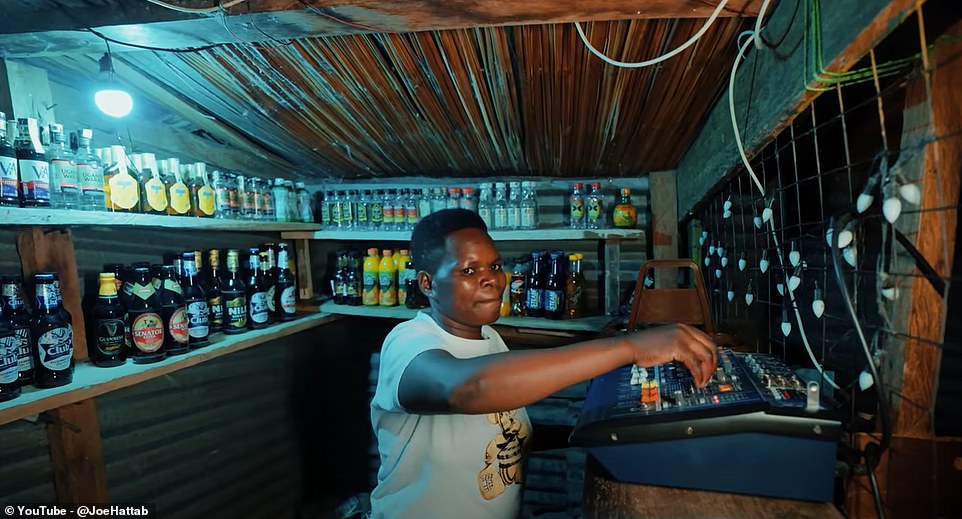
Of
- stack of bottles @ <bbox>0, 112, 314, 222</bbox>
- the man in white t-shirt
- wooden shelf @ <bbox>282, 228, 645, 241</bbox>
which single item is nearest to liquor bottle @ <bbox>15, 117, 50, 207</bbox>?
stack of bottles @ <bbox>0, 112, 314, 222</bbox>

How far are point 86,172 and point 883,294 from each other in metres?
2.02

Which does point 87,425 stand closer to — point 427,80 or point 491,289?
point 491,289

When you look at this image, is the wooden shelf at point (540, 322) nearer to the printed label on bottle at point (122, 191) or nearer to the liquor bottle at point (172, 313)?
the liquor bottle at point (172, 313)

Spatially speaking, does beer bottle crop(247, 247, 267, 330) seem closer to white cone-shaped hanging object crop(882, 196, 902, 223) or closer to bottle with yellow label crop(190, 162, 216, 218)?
bottle with yellow label crop(190, 162, 216, 218)

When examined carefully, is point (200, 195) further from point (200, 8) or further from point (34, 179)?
point (200, 8)

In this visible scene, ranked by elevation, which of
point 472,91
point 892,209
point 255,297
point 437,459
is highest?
point 472,91

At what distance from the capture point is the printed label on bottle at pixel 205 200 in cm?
185

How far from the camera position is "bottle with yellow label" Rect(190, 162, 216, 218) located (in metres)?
1.86

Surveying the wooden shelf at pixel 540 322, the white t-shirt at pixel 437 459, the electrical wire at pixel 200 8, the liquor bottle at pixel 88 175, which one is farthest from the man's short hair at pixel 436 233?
the liquor bottle at pixel 88 175

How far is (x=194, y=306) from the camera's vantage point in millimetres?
1795

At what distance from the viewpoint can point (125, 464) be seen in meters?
1.73

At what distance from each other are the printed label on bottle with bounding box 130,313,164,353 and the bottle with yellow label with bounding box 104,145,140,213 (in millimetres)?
372

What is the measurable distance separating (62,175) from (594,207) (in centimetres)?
196

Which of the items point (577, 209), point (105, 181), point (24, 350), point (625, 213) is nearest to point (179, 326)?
point (24, 350)
